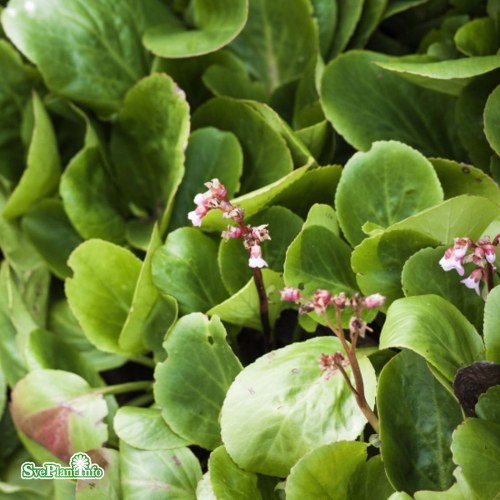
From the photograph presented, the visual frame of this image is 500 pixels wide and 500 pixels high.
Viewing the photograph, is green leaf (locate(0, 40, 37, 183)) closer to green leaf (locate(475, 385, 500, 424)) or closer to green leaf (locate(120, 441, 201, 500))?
green leaf (locate(120, 441, 201, 500))

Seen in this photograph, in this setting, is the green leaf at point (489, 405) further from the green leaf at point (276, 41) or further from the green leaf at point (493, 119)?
the green leaf at point (276, 41)

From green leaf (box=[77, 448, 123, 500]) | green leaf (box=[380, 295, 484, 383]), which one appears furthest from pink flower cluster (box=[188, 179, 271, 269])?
green leaf (box=[77, 448, 123, 500])

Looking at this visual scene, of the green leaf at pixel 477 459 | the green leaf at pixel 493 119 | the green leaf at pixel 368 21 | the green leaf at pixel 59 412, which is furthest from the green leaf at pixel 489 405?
the green leaf at pixel 368 21

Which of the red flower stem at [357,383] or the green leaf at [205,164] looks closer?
the red flower stem at [357,383]

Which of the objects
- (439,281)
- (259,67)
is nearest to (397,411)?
(439,281)

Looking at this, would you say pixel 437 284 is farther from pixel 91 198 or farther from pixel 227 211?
pixel 91 198

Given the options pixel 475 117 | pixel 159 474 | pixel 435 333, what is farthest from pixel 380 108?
pixel 159 474

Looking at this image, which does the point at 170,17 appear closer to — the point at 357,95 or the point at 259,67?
the point at 259,67
